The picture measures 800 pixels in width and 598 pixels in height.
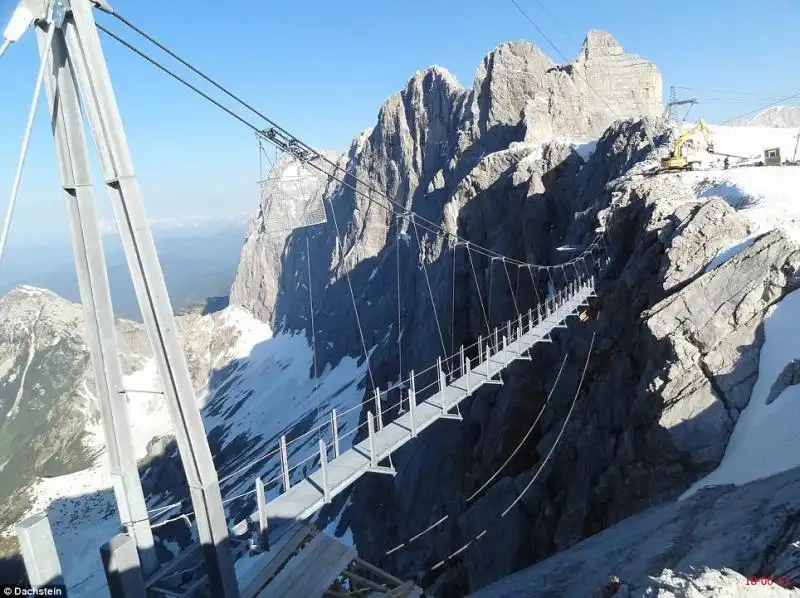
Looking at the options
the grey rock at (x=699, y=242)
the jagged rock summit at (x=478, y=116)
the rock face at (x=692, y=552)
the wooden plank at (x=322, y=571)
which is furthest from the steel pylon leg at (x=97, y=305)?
the jagged rock summit at (x=478, y=116)

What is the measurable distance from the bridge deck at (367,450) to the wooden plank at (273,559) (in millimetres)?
291

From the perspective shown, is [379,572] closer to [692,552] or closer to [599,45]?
[692,552]

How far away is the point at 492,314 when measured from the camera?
116ft

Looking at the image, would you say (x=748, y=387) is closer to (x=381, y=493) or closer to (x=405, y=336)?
(x=381, y=493)

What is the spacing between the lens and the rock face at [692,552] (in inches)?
193

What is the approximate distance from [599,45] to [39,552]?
219 ft

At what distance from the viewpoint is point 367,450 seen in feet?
30.1

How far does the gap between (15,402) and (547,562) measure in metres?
165

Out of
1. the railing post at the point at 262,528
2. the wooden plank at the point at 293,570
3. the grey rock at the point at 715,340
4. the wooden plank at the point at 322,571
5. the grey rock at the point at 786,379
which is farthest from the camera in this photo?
the grey rock at the point at 715,340

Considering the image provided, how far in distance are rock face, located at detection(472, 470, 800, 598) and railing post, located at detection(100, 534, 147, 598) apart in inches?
186

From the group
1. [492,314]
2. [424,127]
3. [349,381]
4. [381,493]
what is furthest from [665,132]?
[349,381]
